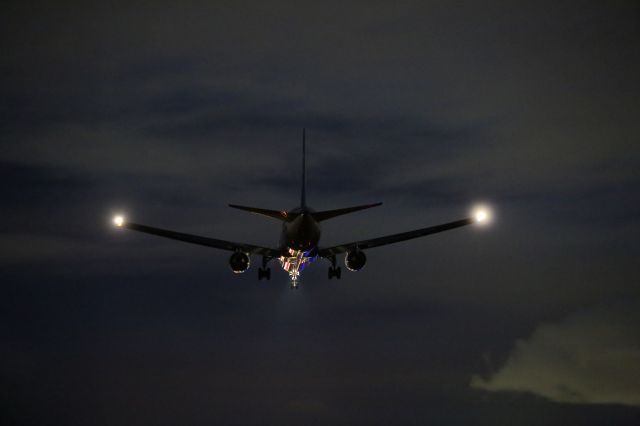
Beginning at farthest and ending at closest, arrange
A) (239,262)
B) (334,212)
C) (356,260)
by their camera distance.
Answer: (239,262) → (356,260) → (334,212)

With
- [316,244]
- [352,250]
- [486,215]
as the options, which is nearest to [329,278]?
[352,250]

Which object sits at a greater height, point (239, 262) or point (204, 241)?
point (204, 241)

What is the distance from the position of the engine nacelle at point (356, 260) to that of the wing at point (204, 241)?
654 centimetres

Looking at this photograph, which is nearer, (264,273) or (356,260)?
(356,260)

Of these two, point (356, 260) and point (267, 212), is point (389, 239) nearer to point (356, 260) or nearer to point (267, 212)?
point (356, 260)

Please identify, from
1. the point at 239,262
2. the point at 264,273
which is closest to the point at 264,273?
the point at 264,273

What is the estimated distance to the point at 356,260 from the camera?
70750 millimetres

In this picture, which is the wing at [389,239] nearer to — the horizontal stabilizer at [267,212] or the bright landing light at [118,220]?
the horizontal stabilizer at [267,212]

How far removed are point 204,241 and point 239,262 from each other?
3751 millimetres

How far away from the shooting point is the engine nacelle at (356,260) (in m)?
70.8

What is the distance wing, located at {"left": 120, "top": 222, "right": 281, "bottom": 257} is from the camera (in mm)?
72688

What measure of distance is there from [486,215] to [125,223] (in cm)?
3205

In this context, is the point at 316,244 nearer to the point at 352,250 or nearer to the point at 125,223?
the point at 352,250

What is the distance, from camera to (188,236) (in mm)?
73125
